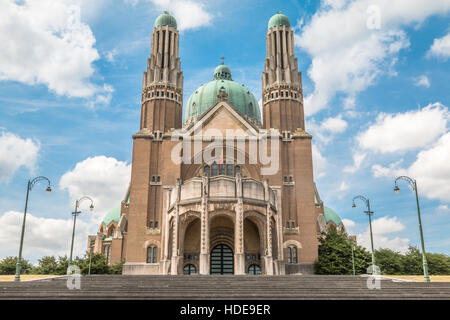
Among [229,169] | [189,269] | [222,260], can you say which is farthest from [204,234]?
[229,169]

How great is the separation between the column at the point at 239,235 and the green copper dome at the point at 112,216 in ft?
114

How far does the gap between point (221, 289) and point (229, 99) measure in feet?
141

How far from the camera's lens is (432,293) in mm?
18703

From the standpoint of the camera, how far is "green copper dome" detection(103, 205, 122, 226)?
63781 millimetres

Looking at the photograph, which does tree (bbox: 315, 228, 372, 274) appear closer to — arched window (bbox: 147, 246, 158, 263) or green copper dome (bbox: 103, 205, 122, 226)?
arched window (bbox: 147, 246, 158, 263)

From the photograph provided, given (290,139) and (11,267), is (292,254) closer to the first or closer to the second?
(290,139)

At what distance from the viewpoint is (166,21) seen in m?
51.9

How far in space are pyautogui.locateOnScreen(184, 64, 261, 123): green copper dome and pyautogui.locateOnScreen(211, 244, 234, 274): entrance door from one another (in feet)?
80.3

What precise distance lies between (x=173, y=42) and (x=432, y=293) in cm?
4112

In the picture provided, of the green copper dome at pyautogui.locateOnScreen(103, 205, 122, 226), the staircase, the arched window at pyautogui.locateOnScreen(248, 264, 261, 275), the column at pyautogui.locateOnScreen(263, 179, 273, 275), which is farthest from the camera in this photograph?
the green copper dome at pyautogui.locateOnScreen(103, 205, 122, 226)

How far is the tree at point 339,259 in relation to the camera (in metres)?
39.4

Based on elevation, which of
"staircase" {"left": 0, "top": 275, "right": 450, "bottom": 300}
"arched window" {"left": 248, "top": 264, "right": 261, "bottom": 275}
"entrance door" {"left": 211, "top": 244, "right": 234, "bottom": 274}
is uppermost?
"entrance door" {"left": 211, "top": 244, "right": 234, "bottom": 274}

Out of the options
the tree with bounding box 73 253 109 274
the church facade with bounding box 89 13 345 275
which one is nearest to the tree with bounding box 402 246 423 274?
the church facade with bounding box 89 13 345 275
